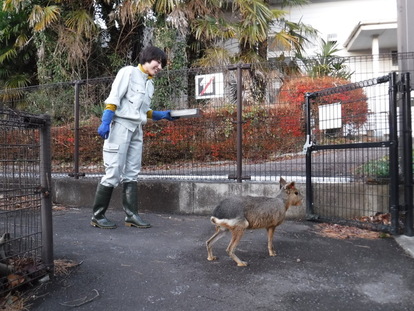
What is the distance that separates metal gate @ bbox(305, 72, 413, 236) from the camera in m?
4.39

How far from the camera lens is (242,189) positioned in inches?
231

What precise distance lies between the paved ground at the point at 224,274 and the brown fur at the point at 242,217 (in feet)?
0.61

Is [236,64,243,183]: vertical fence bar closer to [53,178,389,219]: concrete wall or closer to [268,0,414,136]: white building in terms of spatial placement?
[53,178,389,219]: concrete wall

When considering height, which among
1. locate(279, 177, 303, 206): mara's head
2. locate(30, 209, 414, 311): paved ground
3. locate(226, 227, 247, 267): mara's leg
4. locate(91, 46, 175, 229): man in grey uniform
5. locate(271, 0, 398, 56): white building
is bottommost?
locate(30, 209, 414, 311): paved ground

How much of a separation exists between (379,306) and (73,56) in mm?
12345

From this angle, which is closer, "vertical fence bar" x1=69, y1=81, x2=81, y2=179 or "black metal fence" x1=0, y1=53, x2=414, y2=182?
"black metal fence" x1=0, y1=53, x2=414, y2=182

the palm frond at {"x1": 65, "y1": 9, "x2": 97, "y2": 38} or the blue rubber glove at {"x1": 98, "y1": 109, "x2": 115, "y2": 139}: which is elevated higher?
the palm frond at {"x1": 65, "y1": 9, "x2": 97, "y2": 38}

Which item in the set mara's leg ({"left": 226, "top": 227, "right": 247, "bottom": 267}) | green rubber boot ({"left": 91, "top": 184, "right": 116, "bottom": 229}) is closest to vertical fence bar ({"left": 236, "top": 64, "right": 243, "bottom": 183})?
green rubber boot ({"left": 91, "top": 184, "right": 116, "bottom": 229})

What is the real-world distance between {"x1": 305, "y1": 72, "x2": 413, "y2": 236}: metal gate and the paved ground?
0.62 metres

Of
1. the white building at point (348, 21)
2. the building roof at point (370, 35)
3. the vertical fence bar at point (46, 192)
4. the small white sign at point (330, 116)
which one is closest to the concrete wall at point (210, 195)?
the small white sign at point (330, 116)

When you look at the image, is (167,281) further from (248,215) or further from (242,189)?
(242,189)

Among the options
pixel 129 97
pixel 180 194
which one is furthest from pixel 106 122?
pixel 180 194

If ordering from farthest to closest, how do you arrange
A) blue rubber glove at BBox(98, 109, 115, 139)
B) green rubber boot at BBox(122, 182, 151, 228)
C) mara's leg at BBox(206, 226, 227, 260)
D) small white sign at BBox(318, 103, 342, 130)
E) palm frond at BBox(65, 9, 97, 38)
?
palm frond at BBox(65, 9, 97, 38), small white sign at BBox(318, 103, 342, 130), green rubber boot at BBox(122, 182, 151, 228), blue rubber glove at BBox(98, 109, 115, 139), mara's leg at BBox(206, 226, 227, 260)

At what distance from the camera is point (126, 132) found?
16.0 feet
